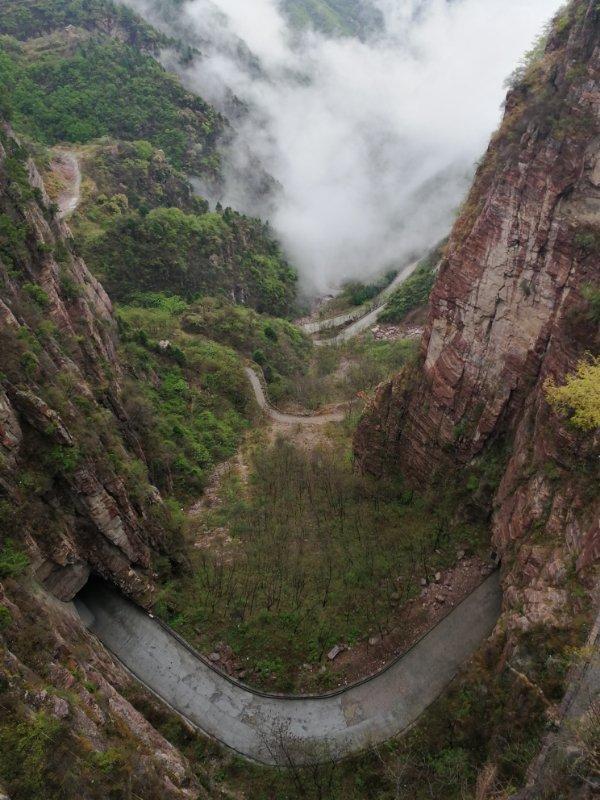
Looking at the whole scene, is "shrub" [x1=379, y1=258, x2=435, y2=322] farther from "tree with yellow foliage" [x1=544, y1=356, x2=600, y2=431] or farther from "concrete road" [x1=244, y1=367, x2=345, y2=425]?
"tree with yellow foliage" [x1=544, y1=356, x2=600, y2=431]

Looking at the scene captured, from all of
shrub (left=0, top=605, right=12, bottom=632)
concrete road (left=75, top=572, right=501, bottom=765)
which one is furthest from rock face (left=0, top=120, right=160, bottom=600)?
shrub (left=0, top=605, right=12, bottom=632)

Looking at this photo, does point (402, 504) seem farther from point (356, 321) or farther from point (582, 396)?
point (356, 321)

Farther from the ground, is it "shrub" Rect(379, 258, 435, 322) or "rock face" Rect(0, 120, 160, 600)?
"shrub" Rect(379, 258, 435, 322)

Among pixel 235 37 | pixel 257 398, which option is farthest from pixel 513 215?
pixel 235 37

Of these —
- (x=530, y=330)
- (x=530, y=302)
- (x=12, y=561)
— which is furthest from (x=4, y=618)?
(x=530, y=302)

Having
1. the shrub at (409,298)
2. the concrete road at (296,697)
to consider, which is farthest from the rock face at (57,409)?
the shrub at (409,298)

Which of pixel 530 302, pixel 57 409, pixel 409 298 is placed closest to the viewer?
pixel 57 409
